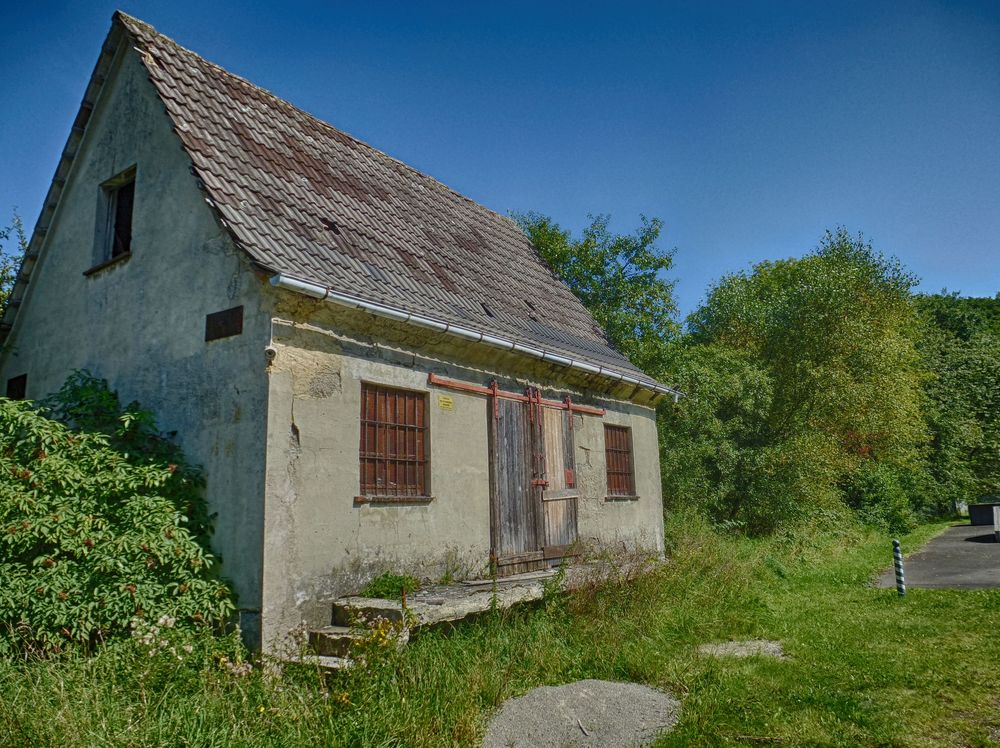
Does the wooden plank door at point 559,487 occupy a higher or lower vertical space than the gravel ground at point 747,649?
higher

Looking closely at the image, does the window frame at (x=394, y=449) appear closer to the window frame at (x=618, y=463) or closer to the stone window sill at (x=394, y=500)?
the stone window sill at (x=394, y=500)

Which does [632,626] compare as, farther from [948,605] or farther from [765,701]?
[948,605]

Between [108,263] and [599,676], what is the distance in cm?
704

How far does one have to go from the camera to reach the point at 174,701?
4527 mm

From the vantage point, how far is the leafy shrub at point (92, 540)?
18.0 ft

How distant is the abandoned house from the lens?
21.3 ft

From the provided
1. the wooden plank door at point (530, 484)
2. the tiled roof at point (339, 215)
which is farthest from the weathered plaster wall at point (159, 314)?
the wooden plank door at point (530, 484)

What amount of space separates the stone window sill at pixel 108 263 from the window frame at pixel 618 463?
6939 millimetres

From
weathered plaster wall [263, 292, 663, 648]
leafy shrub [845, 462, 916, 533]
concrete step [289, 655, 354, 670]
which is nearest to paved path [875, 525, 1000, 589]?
leafy shrub [845, 462, 916, 533]

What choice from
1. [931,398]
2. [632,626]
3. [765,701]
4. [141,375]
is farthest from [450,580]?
[931,398]

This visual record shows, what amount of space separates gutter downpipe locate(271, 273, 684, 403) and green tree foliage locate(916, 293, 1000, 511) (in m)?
24.8

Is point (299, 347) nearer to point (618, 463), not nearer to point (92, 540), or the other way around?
point (92, 540)

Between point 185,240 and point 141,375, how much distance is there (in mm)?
1521

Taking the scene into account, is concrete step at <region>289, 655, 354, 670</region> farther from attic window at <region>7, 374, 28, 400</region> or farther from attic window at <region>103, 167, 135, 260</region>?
attic window at <region>7, 374, 28, 400</region>
